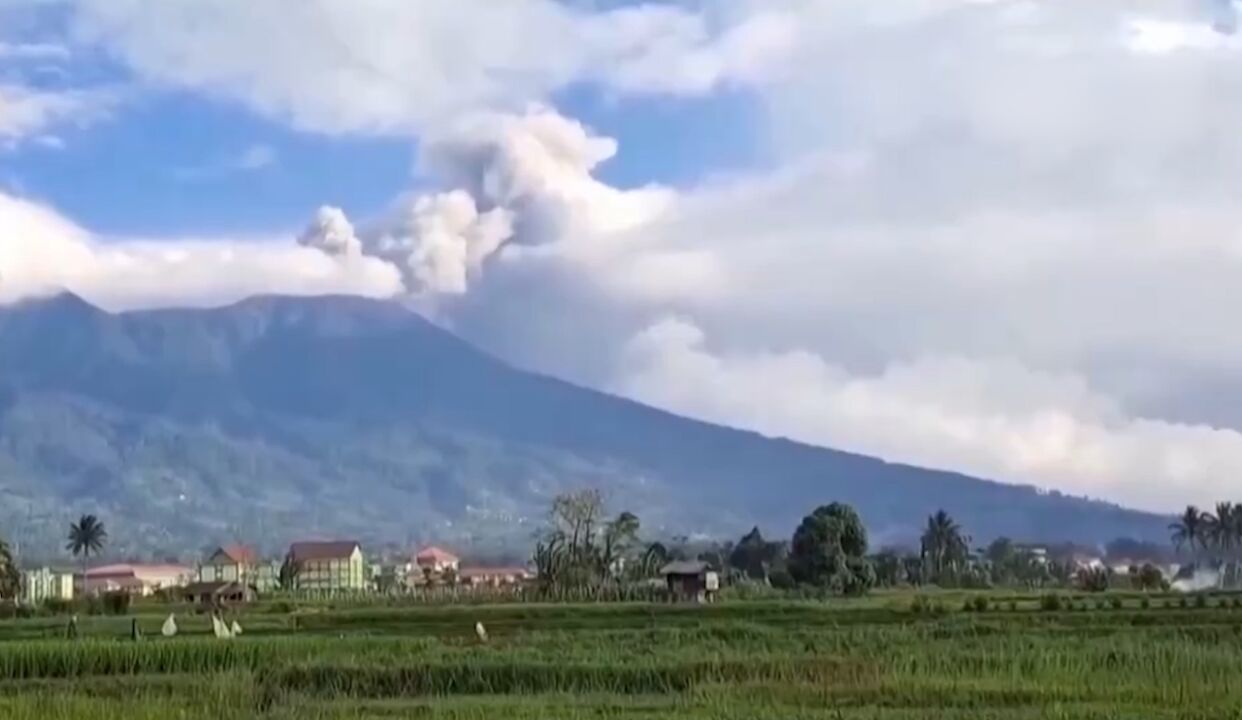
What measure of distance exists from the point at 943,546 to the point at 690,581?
120 feet

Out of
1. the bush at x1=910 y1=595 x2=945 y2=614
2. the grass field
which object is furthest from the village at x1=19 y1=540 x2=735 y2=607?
the grass field

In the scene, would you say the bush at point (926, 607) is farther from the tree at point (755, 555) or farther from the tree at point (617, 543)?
the tree at point (755, 555)

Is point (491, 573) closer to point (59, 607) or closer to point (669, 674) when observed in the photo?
point (59, 607)

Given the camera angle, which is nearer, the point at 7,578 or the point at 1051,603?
the point at 1051,603

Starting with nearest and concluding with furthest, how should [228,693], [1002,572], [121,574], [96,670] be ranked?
[228,693], [96,670], [1002,572], [121,574]

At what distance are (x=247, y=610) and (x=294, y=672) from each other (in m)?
31.2

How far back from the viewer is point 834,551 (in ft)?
217

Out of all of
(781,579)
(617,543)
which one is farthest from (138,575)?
(781,579)

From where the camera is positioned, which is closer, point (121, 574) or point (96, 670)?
point (96, 670)

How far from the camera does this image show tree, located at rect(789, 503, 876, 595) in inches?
2594

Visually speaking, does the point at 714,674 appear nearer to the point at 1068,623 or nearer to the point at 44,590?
the point at 1068,623

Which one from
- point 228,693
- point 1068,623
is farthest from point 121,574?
point 228,693

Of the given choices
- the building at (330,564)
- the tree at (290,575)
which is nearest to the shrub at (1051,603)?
the tree at (290,575)

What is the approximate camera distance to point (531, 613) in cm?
4762
